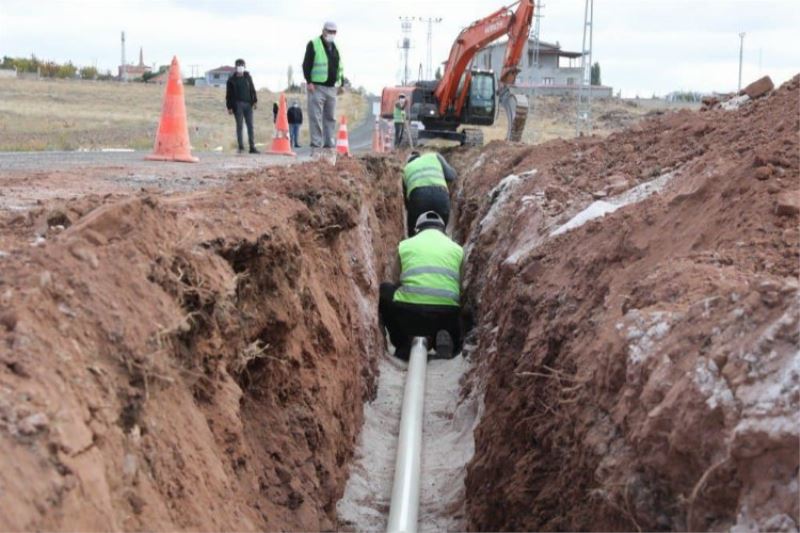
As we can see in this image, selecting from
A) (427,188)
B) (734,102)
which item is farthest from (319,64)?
(734,102)

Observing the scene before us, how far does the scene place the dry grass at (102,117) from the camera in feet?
97.8

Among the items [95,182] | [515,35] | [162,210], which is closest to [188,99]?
[515,35]

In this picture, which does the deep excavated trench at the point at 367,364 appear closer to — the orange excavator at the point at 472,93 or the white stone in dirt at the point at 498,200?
the white stone in dirt at the point at 498,200

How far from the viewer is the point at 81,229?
13.4 ft

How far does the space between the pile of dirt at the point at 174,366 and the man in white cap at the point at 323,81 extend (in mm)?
5226

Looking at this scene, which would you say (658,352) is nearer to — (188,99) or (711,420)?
(711,420)

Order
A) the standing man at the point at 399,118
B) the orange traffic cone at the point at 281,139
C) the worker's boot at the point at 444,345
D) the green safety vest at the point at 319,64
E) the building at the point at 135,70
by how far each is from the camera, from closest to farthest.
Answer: the worker's boot at the point at 444,345 < the green safety vest at the point at 319,64 < the orange traffic cone at the point at 281,139 < the standing man at the point at 399,118 < the building at the point at 135,70

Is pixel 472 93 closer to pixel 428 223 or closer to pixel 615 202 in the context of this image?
pixel 428 223

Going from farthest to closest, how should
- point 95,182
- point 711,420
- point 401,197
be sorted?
point 401,197 → point 95,182 → point 711,420

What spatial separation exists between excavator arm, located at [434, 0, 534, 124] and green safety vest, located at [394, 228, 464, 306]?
980cm

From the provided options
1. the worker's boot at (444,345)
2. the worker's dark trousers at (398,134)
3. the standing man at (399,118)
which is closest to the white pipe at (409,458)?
the worker's boot at (444,345)

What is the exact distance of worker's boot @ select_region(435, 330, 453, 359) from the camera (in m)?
10.5

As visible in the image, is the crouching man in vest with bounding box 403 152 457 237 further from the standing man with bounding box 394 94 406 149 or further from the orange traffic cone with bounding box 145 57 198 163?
the standing man with bounding box 394 94 406 149

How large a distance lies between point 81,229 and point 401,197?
12.2m
